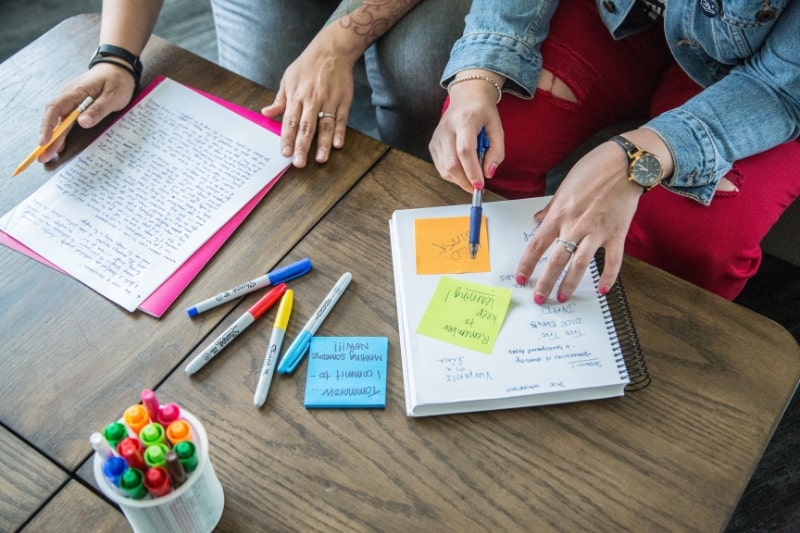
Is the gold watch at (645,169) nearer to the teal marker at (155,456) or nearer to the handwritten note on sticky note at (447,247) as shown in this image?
the handwritten note on sticky note at (447,247)

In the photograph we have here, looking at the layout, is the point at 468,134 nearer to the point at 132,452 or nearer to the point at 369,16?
the point at 369,16

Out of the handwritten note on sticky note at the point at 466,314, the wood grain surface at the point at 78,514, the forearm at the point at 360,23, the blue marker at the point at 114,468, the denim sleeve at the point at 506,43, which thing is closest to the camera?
the blue marker at the point at 114,468

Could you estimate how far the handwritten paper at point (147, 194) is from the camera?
2.72 ft

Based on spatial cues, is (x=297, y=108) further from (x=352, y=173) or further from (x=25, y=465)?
(x=25, y=465)

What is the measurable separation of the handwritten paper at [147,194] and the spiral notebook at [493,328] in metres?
0.23

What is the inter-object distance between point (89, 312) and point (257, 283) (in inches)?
7.5

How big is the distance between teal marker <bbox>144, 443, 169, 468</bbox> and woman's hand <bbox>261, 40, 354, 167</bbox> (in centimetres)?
47

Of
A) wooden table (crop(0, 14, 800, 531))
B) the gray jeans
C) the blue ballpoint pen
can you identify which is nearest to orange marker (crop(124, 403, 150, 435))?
wooden table (crop(0, 14, 800, 531))

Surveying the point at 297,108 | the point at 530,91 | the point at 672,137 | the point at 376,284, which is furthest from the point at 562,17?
the point at 376,284

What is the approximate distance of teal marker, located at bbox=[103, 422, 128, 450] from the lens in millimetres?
527

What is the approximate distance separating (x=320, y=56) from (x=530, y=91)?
310 mm

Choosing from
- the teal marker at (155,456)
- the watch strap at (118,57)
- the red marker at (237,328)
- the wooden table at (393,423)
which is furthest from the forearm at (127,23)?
the teal marker at (155,456)

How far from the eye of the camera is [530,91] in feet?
3.26

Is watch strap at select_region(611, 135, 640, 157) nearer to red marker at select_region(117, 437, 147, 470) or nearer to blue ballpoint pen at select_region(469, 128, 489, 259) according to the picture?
blue ballpoint pen at select_region(469, 128, 489, 259)
